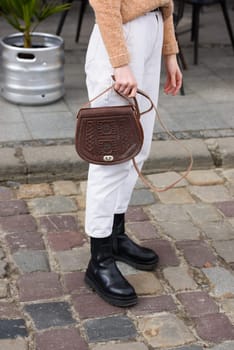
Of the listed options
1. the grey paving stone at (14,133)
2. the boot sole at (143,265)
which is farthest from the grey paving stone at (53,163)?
the boot sole at (143,265)

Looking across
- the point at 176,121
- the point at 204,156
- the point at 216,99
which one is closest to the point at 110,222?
the point at 204,156

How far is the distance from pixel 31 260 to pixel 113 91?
99 cm

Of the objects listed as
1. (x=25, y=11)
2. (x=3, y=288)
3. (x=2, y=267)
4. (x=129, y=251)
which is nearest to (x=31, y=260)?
(x=2, y=267)

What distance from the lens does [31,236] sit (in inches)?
147

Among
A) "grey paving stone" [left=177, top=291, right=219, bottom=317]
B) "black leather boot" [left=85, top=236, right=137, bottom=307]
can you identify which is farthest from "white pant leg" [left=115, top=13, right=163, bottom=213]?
"grey paving stone" [left=177, top=291, right=219, bottom=317]

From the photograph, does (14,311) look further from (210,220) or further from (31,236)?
(210,220)

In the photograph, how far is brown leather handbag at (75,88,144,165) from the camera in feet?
9.84

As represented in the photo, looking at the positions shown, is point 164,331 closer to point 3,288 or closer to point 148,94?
point 3,288

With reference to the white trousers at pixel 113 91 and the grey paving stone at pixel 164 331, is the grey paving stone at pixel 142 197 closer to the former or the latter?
the white trousers at pixel 113 91

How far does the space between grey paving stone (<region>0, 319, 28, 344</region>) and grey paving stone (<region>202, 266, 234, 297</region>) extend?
85 cm

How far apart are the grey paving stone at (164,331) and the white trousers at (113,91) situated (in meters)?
0.41

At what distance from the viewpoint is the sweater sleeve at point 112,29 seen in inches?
110

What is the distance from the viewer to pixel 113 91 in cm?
295

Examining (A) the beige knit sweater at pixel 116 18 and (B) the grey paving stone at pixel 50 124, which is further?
(B) the grey paving stone at pixel 50 124
